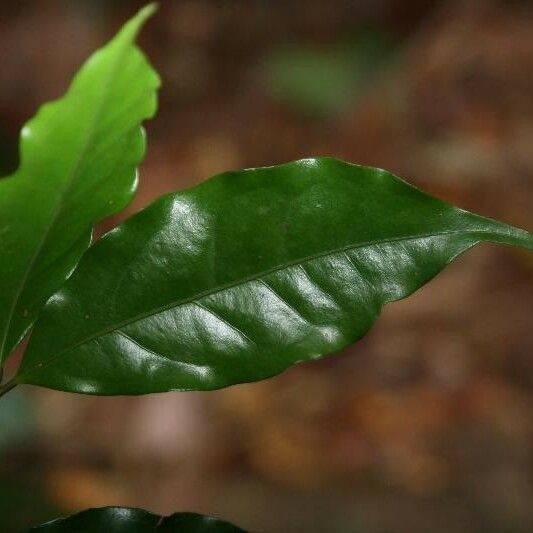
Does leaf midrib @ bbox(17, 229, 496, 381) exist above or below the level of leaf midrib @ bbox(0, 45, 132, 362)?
below

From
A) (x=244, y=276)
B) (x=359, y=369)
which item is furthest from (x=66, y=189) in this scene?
(x=359, y=369)

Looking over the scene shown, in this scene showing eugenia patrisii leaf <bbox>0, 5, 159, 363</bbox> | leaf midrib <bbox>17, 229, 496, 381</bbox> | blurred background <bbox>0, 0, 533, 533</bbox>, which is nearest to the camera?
eugenia patrisii leaf <bbox>0, 5, 159, 363</bbox>

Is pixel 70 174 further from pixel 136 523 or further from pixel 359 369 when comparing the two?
pixel 359 369

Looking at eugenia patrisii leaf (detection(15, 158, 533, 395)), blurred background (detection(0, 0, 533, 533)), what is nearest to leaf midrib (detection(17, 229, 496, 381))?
eugenia patrisii leaf (detection(15, 158, 533, 395))

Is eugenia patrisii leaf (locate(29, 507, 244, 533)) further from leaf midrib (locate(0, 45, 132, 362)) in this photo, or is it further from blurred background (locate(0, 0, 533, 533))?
blurred background (locate(0, 0, 533, 533))

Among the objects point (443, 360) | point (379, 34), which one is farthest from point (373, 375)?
point (379, 34)

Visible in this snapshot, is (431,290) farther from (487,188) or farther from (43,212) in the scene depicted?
(43,212)
